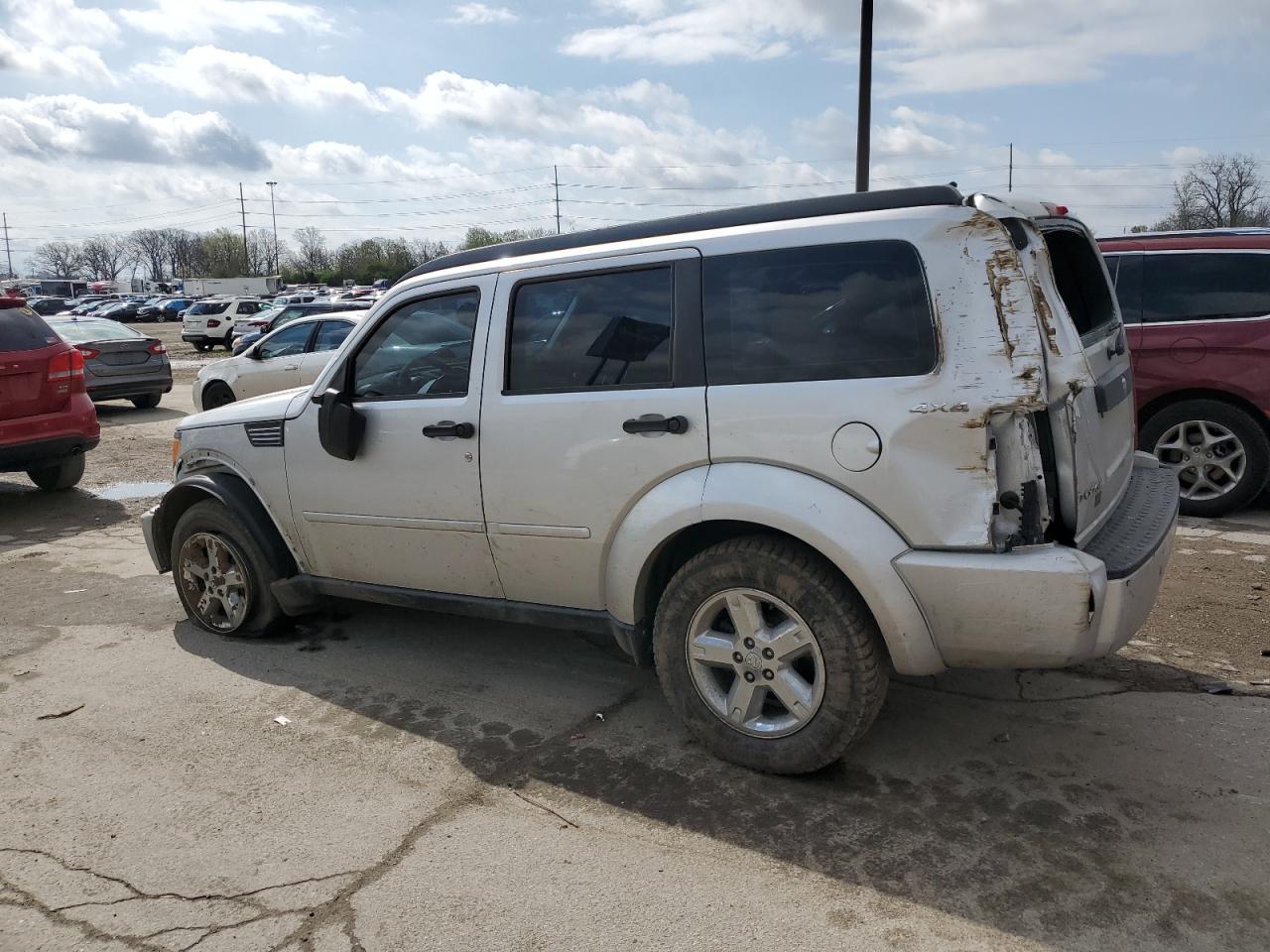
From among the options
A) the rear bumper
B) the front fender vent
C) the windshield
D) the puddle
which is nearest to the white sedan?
the windshield

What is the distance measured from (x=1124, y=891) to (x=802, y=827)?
94 cm

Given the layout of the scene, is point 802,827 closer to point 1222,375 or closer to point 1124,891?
point 1124,891

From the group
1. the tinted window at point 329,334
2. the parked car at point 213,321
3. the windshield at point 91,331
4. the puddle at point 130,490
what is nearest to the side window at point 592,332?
the puddle at point 130,490

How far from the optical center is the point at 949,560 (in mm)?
3117

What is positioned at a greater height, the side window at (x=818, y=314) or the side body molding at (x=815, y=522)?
the side window at (x=818, y=314)

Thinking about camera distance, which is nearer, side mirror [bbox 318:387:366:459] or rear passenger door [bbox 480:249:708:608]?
rear passenger door [bbox 480:249:708:608]

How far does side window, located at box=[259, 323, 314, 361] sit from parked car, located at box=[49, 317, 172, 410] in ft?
8.70

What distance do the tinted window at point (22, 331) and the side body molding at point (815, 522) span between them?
720 cm

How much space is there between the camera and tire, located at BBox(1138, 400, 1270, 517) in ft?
22.5

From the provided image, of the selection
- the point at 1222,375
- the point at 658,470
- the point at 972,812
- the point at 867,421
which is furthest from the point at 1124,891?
the point at 1222,375

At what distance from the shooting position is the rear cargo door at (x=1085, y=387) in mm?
3223

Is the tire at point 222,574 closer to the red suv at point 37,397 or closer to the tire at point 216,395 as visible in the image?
the red suv at point 37,397

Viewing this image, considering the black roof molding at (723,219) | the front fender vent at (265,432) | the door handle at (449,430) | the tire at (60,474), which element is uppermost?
the black roof molding at (723,219)

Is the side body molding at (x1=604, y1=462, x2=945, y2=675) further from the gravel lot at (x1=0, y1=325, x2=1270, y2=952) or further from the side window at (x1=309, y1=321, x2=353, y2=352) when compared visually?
the side window at (x1=309, y1=321, x2=353, y2=352)
